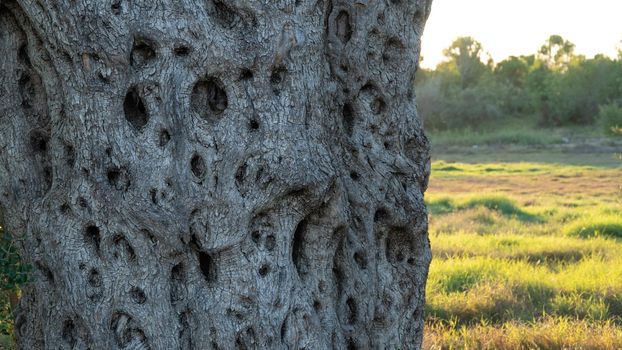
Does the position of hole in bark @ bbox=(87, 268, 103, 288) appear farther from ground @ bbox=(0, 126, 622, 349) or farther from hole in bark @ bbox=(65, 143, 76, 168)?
ground @ bbox=(0, 126, 622, 349)

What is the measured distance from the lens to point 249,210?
3492mm

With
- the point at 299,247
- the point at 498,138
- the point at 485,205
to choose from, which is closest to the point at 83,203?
the point at 299,247

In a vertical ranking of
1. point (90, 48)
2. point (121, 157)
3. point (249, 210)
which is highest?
point (90, 48)

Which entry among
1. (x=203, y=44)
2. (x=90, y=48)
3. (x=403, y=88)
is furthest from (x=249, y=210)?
(x=403, y=88)

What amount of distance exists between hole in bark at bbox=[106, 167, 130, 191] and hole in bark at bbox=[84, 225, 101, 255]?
220 millimetres

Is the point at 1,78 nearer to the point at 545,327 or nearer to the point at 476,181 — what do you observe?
the point at 545,327

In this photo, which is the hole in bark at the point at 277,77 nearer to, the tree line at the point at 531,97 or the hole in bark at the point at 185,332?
the hole in bark at the point at 185,332

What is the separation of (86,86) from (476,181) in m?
20.5

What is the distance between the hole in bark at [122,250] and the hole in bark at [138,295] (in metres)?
0.13

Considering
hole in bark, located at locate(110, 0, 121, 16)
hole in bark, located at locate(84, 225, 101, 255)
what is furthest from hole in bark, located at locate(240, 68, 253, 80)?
hole in bark, located at locate(84, 225, 101, 255)

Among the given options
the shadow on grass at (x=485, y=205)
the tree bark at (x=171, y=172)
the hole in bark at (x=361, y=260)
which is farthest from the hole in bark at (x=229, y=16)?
the shadow on grass at (x=485, y=205)

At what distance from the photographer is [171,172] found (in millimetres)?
3471

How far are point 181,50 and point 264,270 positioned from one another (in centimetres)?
103

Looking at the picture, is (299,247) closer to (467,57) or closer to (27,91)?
(27,91)
